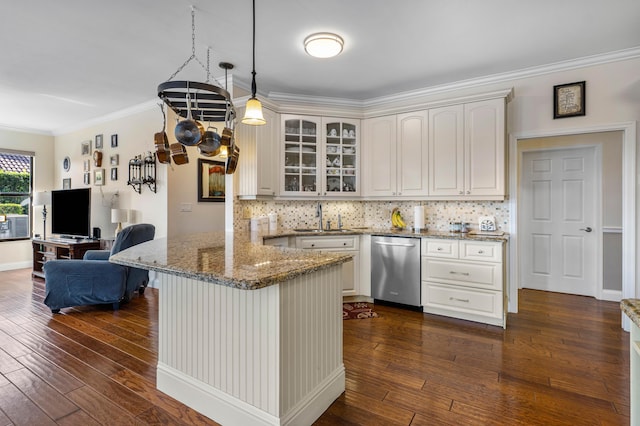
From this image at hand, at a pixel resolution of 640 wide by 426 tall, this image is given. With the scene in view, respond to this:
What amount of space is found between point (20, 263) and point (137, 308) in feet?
13.2

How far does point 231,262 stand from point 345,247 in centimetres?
233

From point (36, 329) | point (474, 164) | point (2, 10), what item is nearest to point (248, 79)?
point (2, 10)

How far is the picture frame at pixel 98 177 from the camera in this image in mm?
5437

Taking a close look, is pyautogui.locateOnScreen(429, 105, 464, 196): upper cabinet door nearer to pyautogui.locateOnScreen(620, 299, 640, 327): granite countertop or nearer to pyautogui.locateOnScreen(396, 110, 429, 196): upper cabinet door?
pyautogui.locateOnScreen(396, 110, 429, 196): upper cabinet door

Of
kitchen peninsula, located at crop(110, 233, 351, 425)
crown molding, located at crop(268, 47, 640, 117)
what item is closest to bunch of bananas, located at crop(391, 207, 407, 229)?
crown molding, located at crop(268, 47, 640, 117)

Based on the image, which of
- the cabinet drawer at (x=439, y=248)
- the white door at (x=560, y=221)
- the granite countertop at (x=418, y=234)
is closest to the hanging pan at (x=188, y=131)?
the granite countertop at (x=418, y=234)

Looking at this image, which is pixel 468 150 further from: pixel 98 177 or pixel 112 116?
pixel 98 177

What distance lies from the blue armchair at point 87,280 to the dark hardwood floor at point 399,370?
15 centimetres

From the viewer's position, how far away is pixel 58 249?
5137mm

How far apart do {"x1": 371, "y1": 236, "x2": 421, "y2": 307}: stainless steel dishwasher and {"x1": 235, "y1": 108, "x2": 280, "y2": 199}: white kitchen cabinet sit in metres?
1.40

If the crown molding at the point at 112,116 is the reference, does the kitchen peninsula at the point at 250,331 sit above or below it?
below

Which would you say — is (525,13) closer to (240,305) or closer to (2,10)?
(240,305)

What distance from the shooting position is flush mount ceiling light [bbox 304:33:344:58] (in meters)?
2.82

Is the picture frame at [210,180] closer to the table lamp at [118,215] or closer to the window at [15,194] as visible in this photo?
the table lamp at [118,215]
